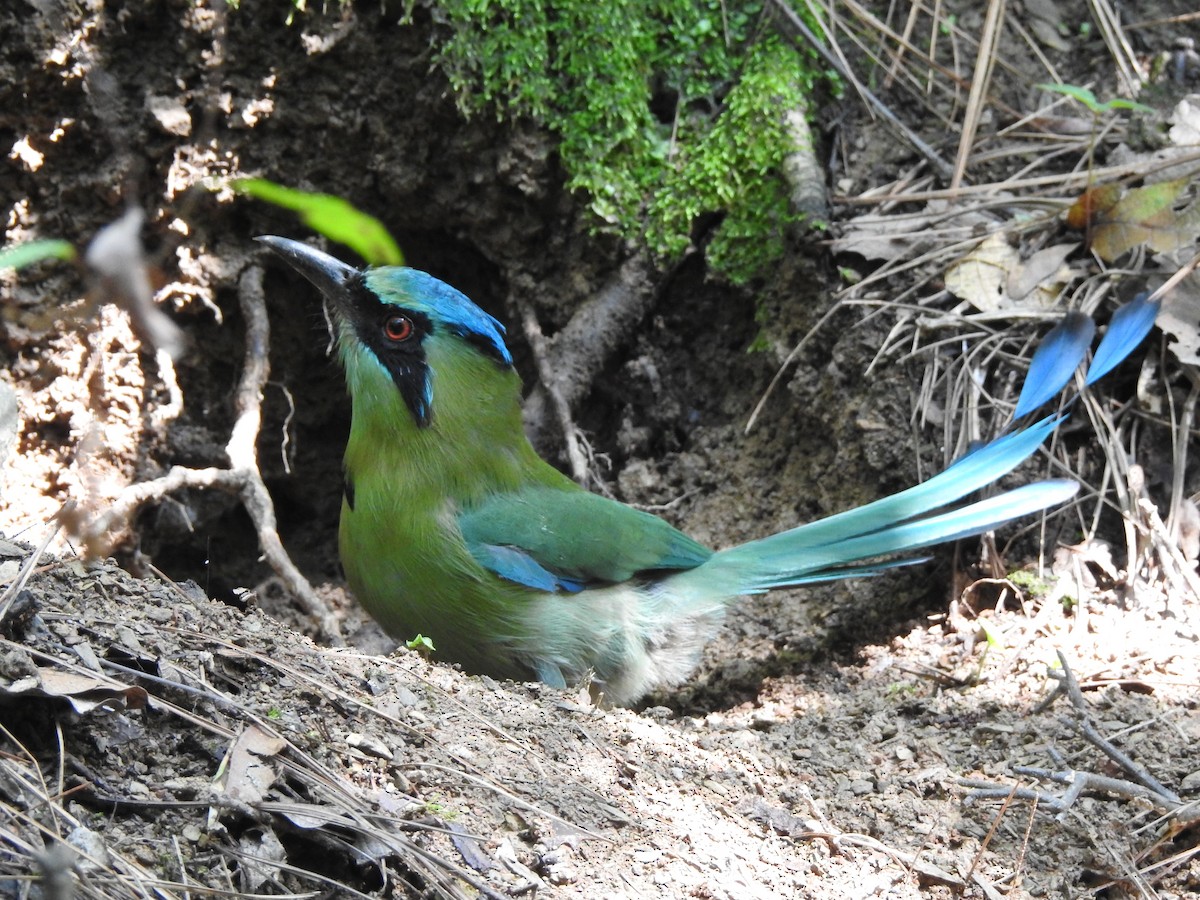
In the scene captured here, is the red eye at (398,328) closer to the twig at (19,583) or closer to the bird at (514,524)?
the bird at (514,524)

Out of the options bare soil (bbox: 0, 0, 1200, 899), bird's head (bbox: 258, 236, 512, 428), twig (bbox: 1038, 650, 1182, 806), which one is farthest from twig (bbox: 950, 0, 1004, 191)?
twig (bbox: 1038, 650, 1182, 806)

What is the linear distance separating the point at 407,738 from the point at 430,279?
2078 millimetres

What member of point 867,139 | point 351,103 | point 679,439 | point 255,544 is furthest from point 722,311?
point 255,544

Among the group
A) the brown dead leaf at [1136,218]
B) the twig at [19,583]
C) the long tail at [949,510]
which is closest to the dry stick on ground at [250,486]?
the long tail at [949,510]

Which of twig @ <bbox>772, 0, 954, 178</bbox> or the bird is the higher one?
twig @ <bbox>772, 0, 954, 178</bbox>

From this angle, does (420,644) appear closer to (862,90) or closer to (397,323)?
(397,323)

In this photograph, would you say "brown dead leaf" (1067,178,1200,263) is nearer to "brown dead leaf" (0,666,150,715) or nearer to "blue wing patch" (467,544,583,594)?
"blue wing patch" (467,544,583,594)

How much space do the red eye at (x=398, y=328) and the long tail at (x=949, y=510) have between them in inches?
51.8

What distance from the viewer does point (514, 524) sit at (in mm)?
3992

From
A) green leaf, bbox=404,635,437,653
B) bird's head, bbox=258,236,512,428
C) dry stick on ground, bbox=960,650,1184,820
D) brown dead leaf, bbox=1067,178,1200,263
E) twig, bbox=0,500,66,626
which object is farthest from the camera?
brown dead leaf, bbox=1067,178,1200,263

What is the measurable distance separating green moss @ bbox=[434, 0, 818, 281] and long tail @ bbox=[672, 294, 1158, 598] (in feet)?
4.15

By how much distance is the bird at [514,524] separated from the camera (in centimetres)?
388

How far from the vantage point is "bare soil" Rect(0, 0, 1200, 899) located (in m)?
2.08

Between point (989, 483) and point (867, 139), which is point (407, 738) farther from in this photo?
point (867, 139)
